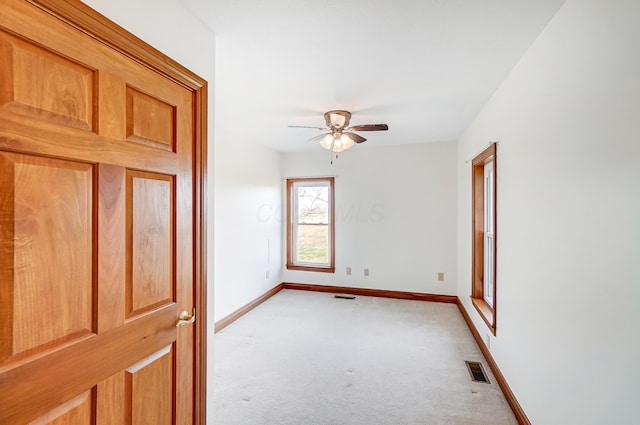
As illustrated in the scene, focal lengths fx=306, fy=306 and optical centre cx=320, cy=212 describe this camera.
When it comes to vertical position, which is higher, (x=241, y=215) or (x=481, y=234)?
(x=241, y=215)

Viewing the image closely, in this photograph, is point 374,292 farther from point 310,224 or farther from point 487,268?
point 487,268

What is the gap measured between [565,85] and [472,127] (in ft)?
7.26

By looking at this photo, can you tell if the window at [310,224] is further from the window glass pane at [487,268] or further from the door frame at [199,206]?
the door frame at [199,206]

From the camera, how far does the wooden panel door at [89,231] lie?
881mm

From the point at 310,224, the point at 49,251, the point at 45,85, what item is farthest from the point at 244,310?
the point at 45,85

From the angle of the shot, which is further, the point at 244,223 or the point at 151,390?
the point at 244,223

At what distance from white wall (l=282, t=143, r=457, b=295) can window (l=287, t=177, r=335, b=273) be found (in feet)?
0.50

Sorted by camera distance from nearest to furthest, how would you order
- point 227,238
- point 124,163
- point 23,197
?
point 23,197 → point 124,163 → point 227,238

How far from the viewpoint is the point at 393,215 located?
5.04 m

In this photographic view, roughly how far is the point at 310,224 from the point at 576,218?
435 centimetres

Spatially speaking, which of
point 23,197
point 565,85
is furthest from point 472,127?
point 23,197

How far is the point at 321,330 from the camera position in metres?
3.69

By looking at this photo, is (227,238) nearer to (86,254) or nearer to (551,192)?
(86,254)

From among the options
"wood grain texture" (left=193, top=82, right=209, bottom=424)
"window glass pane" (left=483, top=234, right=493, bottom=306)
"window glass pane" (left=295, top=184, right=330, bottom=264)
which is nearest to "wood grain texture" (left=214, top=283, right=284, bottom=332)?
"window glass pane" (left=295, top=184, right=330, bottom=264)
